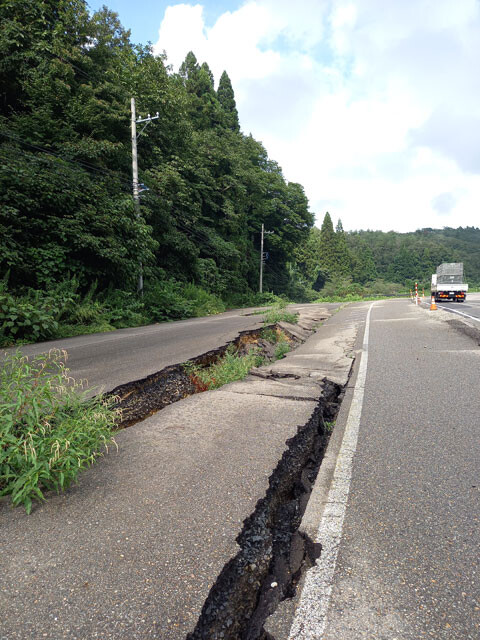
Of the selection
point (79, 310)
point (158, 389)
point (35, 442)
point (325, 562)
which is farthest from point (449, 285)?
point (35, 442)

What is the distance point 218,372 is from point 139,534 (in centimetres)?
363

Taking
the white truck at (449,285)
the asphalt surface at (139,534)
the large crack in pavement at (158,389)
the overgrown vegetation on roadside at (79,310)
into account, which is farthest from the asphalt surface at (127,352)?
the white truck at (449,285)

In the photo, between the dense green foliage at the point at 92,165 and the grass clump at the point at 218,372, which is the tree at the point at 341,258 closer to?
the dense green foliage at the point at 92,165

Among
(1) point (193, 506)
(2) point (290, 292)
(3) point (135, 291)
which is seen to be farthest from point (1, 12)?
(2) point (290, 292)

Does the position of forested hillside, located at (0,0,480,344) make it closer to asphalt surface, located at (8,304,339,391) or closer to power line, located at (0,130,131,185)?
power line, located at (0,130,131,185)

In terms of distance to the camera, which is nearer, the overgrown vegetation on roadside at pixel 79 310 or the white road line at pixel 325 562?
the white road line at pixel 325 562

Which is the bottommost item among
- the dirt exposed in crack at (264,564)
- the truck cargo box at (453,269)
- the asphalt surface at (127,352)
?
the dirt exposed in crack at (264,564)

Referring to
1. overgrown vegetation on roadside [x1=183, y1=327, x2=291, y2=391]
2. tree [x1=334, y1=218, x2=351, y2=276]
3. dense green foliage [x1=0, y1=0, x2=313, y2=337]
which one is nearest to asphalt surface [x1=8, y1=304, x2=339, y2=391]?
overgrown vegetation on roadside [x1=183, y1=327, x2=291, y2=391]

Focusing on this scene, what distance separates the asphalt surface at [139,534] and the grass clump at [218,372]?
176 cm

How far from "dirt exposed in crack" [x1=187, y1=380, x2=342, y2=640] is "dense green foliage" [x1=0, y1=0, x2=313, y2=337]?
8.79 meters

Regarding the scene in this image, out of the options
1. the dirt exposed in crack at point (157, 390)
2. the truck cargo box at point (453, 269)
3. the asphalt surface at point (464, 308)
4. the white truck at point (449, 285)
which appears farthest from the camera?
the truck cargo box at point (453, 269)

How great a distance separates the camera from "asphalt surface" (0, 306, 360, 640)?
146 centimetres

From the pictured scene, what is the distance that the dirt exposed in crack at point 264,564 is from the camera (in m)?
1.48

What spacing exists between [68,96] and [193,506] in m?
16.9
